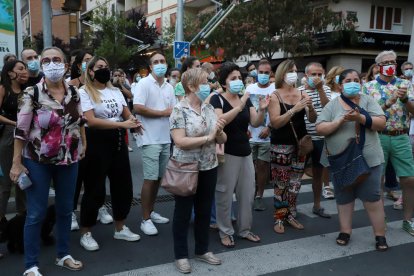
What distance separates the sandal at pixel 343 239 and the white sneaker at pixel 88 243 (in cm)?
259

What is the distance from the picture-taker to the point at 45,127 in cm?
344

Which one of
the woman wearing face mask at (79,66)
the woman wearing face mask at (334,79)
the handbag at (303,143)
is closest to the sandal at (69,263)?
the woman wearing face mask at (79,66)

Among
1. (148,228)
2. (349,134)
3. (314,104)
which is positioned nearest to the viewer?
(349,134)

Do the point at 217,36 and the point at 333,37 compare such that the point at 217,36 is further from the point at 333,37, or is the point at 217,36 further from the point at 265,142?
the point at 265,142

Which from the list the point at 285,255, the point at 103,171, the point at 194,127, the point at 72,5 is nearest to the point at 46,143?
the point at 103,171

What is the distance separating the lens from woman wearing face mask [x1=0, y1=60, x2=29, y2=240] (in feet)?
14.3

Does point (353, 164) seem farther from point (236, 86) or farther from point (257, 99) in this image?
point (257, 99)

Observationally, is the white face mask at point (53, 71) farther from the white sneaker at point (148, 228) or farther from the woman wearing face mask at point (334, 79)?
the woman wearing face mask at point (334, 79)

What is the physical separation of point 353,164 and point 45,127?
298 centimetres

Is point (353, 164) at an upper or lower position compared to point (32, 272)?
upper

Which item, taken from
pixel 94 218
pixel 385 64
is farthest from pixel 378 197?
pixel 94 218

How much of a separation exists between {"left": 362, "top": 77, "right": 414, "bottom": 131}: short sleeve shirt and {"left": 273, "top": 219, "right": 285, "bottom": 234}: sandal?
67.7 inches

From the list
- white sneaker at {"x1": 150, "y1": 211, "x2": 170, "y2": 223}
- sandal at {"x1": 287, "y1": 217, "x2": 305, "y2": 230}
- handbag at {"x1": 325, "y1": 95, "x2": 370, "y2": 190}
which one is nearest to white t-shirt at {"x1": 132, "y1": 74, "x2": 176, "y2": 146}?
white sneaker at {"x1": 150, "y1": 211, "x2": 170, "y2": 223}

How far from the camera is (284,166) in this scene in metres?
4.77
